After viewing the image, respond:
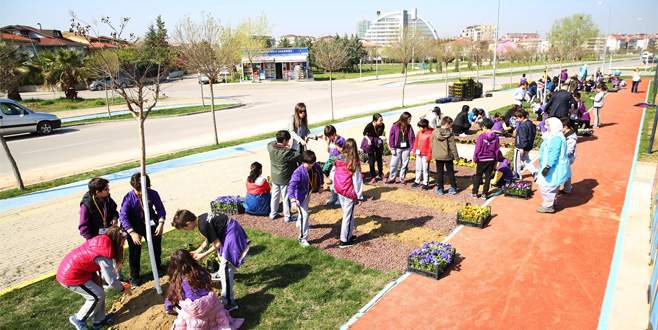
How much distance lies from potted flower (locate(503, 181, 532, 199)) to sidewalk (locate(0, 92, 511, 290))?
6.92 meters

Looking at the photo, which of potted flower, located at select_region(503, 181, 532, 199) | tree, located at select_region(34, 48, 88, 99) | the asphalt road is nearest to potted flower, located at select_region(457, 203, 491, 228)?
potted flower, located at select_region(503, 181, 532, 199)

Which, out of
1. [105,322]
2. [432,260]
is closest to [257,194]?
[105,322]

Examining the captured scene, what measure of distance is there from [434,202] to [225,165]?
750 centimetres

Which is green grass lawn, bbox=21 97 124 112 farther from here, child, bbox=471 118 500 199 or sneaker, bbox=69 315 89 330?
child, bbox=471 118 500 199

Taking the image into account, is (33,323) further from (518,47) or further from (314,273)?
(518,47)

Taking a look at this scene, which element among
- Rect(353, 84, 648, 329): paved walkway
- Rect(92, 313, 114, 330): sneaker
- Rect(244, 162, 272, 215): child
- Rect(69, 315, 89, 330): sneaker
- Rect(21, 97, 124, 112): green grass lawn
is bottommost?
Rect(353, 84, 648, 329): paved walkway

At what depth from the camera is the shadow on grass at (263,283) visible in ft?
19.7

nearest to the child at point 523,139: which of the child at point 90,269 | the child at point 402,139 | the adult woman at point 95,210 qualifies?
the child at point 402,139

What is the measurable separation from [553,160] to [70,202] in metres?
11.8

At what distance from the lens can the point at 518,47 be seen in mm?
69188

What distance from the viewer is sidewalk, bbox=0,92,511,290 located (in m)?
8.11

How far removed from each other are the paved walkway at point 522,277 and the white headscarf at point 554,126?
5.83ft

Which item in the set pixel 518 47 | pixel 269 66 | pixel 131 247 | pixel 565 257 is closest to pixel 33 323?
pixel 131 247

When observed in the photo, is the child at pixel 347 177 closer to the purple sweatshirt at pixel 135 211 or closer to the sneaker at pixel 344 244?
the sneaker at pixel 344 244
